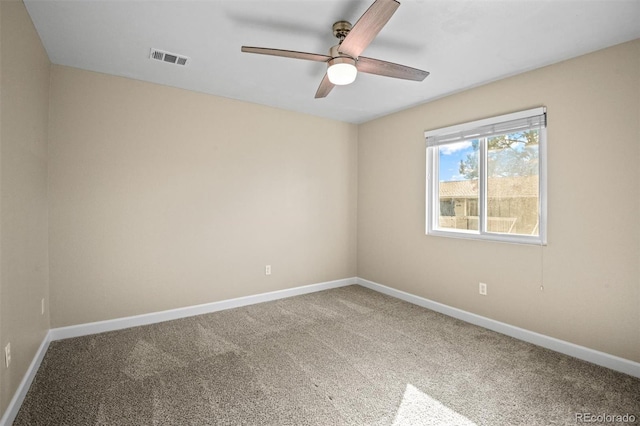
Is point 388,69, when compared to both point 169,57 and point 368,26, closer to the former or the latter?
point 368,26

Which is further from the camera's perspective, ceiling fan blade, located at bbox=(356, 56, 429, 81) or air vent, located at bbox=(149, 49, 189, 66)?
air vent, located at bbox=(149, 49, 189, 66)

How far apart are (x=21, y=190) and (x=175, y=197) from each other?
1.40 metres

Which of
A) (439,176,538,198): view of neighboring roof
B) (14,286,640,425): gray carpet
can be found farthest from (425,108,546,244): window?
(14,286,640,425): gray carpet

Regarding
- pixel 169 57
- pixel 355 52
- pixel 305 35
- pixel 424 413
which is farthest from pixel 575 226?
pixel 169 57

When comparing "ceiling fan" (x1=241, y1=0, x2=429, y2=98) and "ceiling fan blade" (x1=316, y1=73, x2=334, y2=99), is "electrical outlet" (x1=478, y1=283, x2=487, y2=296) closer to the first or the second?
"ceiling fan" (x1=241, y1=0, x2=429, y2=98)

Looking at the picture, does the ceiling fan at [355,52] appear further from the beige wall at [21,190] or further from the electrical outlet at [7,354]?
the electrical outlet at [7,354]

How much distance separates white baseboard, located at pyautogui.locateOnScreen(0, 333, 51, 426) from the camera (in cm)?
173

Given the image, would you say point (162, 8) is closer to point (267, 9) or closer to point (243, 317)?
point (267, 9)

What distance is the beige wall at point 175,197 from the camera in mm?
2883

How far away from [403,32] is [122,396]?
318 centimetres

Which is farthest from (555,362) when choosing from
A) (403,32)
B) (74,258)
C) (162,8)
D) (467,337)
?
(74,258)

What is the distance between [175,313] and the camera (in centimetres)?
338

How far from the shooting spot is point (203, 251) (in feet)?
11.7

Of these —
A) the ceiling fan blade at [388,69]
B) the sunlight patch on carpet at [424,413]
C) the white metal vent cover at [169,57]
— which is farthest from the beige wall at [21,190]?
the sunlight patch on carpet at [424,413]
